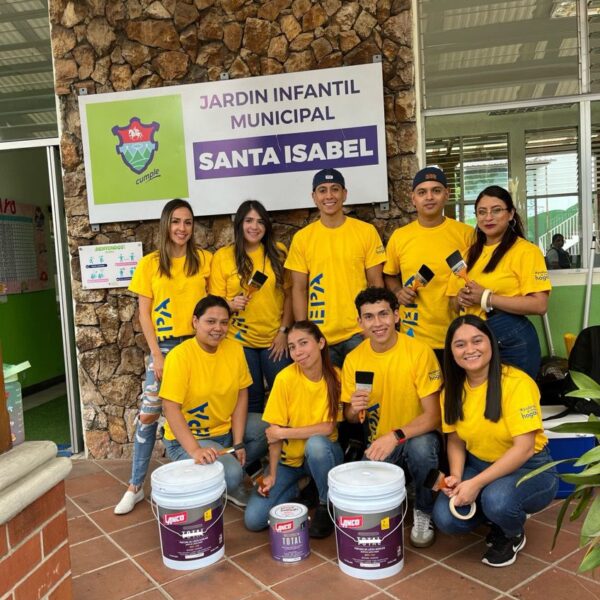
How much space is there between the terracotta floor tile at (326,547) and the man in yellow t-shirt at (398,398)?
397 mm

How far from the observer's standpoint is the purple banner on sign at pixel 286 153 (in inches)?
164

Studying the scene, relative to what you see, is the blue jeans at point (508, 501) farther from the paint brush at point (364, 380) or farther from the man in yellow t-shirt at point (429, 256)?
the man in yellow t-shirt at point (429, 256)

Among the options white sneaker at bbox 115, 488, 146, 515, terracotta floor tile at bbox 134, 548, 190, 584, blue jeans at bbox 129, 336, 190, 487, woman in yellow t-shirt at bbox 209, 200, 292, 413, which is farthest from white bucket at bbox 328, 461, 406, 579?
white sneaker at bbox 115, 488, 146, 515

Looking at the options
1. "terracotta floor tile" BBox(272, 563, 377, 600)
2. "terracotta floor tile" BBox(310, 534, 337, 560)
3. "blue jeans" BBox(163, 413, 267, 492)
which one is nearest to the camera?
"terracotta floor tile" BBox(272, 563, 377, 600)

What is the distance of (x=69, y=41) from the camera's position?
448 cm

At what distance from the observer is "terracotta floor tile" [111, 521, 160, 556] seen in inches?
121

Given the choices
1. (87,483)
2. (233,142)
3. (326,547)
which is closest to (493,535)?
(326,547)

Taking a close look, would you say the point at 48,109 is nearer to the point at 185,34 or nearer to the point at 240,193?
the point at 185,34

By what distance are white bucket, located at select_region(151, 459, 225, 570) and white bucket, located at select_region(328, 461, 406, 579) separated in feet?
1.91

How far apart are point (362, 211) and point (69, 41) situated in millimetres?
2603

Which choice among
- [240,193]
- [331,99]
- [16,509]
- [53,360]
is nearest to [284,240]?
[240,193]

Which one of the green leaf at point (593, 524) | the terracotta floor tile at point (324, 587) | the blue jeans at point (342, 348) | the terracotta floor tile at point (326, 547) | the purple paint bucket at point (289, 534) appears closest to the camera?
the green leaf at point (593, 524)

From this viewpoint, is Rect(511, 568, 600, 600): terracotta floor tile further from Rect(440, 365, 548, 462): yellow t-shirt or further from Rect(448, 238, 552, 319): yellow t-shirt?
Rect(448, 238, 552, 319): yellow t-shirt

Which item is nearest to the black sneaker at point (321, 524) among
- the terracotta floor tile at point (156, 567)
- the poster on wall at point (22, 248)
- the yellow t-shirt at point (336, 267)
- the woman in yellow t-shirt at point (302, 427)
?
the woman in yellow t-shirt at point (302, 427)
